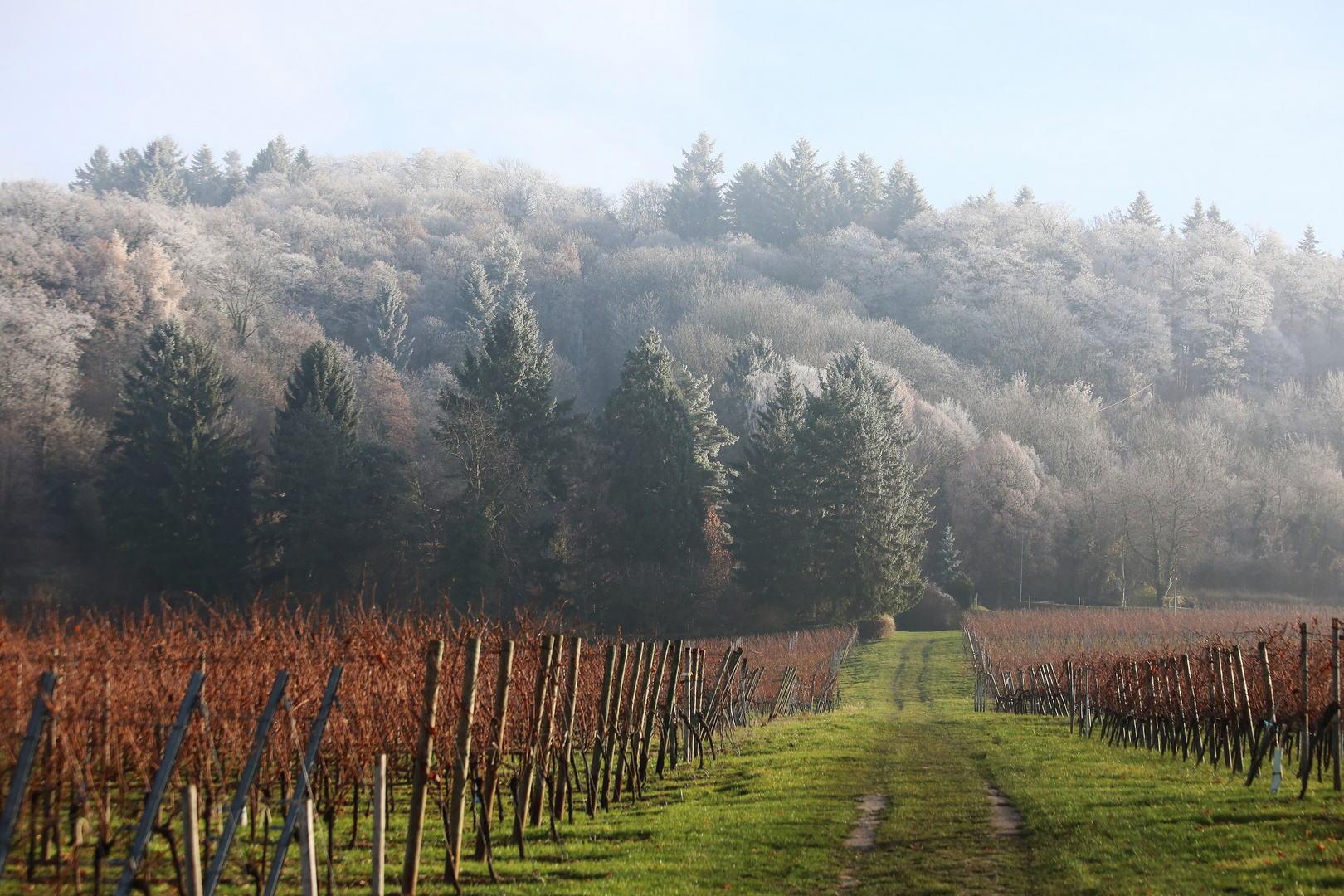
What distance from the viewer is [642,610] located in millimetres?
47094

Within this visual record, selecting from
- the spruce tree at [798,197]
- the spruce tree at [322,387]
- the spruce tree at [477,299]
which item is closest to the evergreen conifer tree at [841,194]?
the spruce tree at [798,197]

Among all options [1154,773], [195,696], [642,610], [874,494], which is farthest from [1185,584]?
[195,696]

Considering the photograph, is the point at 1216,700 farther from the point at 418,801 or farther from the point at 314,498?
the point at 314,498

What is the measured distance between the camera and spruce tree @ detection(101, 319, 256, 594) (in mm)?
42781

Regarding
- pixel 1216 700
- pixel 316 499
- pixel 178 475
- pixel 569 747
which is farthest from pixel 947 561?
pixel 569 747

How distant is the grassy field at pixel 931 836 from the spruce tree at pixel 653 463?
105ft

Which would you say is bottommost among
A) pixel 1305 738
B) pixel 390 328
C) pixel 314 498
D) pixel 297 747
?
pixel 1305 738

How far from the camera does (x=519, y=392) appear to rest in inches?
1935

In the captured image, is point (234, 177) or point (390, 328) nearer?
point (390, 328)

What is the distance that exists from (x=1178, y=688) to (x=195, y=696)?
15186 mm

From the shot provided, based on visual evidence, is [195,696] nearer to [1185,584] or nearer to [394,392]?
[394,392]

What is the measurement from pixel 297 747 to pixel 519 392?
40.9 metres

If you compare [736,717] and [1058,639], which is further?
[1058,639]

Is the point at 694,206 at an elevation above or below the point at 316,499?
above
